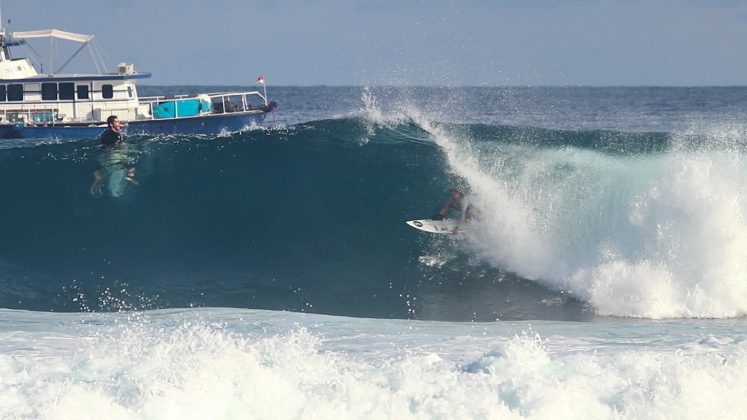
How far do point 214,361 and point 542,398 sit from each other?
280 centimetres

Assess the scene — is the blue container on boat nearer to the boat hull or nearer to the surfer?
the boat hull

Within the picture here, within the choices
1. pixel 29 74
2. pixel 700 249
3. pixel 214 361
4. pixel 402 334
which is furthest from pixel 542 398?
pixel 29 74


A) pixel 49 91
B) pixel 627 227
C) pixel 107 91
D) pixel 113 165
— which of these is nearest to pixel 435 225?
pixel 627 227

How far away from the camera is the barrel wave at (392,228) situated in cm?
1350

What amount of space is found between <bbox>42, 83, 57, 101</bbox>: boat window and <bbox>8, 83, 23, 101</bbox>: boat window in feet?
2.30

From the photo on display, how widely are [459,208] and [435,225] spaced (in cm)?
49

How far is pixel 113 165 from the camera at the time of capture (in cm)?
1950

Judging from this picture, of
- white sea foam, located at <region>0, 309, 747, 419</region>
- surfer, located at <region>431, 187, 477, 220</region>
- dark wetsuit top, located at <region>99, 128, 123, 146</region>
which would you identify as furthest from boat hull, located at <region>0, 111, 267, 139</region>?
white sea foam, located at <region>0, 309, 747, 419</region>

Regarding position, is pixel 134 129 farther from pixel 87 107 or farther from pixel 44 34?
pixel 44 34

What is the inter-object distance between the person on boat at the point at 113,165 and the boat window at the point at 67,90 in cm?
1015

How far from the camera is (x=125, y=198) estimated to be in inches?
697

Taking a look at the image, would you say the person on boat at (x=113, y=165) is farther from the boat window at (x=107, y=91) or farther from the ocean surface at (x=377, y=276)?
the boat window at (x=107, y=91)

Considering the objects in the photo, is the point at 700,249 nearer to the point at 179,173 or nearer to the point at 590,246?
the point at 590,246

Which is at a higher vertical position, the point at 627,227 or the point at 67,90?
the point at 67,90
